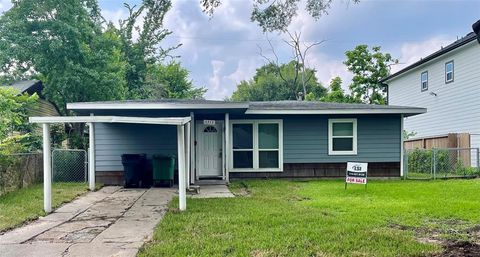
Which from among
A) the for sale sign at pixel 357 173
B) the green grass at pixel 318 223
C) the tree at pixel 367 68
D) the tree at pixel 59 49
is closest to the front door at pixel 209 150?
the green grass at pixel 318 223

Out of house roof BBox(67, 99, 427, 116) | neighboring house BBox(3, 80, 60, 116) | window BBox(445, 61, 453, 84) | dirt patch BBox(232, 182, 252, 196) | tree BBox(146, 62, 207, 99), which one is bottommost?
dirt patch BBox(232, 182, 252, 196)

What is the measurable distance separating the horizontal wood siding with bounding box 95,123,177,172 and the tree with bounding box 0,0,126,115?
6.99m

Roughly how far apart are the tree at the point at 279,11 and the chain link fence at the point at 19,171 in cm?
617

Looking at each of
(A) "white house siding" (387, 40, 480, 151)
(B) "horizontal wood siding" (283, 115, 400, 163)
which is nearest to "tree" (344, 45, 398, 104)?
(A) "white house siding" (387, 40, 480, 151)

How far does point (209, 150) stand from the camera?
42.3 ft

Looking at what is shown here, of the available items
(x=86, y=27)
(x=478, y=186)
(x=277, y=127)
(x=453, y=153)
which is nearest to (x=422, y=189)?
(x=478, y=186)

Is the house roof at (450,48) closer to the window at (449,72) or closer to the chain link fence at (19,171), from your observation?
the window at (449,72)

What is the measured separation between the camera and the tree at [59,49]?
18.0 metres

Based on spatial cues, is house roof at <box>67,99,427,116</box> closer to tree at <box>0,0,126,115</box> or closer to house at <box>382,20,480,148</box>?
house at <box>382,20,480,148</box>

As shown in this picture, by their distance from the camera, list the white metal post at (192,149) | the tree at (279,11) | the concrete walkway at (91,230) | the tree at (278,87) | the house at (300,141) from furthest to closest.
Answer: the tree at (278,87) → the house at (300,141) → the white metal post at (192,149) → the tree at (279,11) → the concrete walkway at (91,230)

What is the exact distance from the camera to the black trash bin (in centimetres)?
1129

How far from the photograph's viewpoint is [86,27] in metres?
19.2

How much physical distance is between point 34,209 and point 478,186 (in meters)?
10.5

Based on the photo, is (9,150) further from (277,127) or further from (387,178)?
(387,178)
